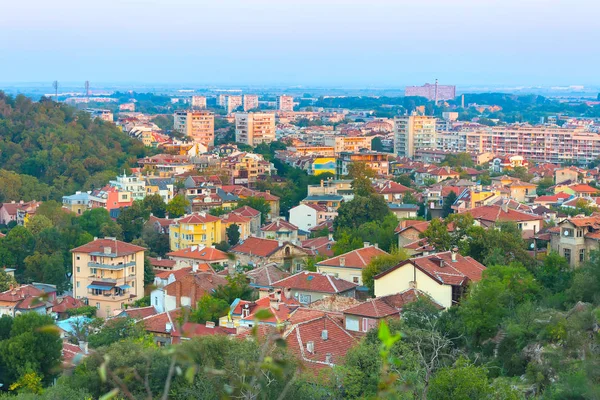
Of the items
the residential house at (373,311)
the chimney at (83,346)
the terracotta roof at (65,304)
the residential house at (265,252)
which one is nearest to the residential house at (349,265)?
the residential house at (265,252)

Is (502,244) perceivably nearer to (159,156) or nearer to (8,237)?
(8,237)

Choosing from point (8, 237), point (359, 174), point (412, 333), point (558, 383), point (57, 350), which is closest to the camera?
point (558, 383)

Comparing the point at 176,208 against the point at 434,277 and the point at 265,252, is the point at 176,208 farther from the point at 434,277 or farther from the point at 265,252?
the point at 434,277

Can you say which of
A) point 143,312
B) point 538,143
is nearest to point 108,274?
point 143,312

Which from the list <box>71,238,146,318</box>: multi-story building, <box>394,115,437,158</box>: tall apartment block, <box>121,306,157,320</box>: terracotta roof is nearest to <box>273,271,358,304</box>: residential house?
<box>121,306,157,320</box>: terracotta roof

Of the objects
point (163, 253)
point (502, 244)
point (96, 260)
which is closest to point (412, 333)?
point (502, 244)

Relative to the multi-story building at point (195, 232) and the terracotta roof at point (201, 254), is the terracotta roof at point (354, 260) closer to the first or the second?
the terracotta roof at point (201, 254)
